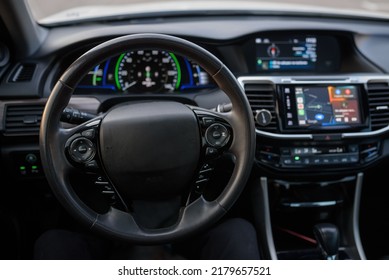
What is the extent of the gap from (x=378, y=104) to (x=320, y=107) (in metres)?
0.23

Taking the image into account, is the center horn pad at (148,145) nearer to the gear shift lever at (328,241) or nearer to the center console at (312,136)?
the center console at (312,136)

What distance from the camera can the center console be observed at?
147cm

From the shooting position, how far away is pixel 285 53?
1.66m

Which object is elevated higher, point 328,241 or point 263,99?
point 263,99

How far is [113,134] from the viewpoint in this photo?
1057 mm

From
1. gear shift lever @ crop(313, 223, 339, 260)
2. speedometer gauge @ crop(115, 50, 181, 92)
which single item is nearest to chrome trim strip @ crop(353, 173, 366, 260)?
gear shift lever @ crop(313, 223, 339, 260)

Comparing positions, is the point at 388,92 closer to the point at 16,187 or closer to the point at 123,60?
the point at 123,60

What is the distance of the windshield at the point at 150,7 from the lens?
1.59 meters

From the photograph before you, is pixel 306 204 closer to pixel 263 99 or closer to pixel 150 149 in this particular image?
pixel 263 99

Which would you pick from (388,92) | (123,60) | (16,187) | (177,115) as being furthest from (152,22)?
(388,92)

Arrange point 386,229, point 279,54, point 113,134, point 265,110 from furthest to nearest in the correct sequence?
point 386,229
point 279,54
point 265,110
point 113,134

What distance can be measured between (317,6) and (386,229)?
0.98 metres

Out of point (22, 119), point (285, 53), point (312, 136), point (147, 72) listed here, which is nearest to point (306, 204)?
point (312, 136)
